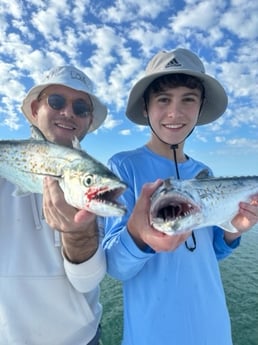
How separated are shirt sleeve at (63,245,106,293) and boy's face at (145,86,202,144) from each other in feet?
3.62

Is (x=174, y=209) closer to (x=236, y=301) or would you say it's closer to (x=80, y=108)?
(x=80, y=108)

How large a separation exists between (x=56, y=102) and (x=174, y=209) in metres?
1.61

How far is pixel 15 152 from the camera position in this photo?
268 centimetres

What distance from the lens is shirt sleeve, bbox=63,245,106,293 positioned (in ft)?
7.58

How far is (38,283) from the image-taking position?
244 cm

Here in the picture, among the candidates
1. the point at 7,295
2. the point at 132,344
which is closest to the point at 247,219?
the point at 132,344

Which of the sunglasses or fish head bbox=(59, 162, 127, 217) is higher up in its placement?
the sunglasses

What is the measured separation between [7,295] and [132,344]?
3.18 ft

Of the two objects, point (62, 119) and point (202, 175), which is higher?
point (62, 119)

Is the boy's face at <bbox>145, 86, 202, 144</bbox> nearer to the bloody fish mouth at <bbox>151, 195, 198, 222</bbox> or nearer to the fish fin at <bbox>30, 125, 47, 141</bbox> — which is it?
the bloody fish mouth at <bbox>151, 195, 198, 222</bbox>

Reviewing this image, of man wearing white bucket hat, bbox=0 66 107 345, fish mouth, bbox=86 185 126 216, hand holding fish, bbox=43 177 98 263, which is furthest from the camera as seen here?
man wearing white bucket hat, bbox=0 66 107 345

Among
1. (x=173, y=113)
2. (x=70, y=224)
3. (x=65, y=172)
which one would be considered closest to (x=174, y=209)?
(x=70, y=224)

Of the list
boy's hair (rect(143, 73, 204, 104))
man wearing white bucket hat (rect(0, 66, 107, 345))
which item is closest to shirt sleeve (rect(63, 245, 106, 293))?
man wearing white bucket hat (rect(0, 66, 107, 345))

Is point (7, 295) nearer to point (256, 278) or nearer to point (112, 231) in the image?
point (112, 231)
